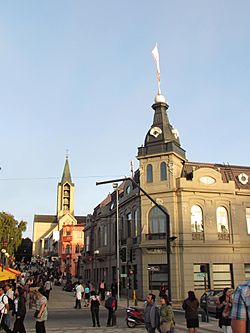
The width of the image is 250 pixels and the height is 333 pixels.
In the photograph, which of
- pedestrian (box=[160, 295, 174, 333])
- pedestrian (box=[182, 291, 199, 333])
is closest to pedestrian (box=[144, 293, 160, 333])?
pedestrian (box=[160, 295, 174, 333])

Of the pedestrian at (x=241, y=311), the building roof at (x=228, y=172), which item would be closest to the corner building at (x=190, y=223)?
the building roof at (x=228, y=172)

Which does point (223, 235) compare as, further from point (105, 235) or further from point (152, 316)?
point (152, 316)

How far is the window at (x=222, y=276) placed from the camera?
107 ft

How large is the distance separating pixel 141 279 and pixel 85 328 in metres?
17.2

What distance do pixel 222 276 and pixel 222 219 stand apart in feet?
15.4

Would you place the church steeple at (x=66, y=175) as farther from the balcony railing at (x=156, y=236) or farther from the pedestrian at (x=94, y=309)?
the pedestrian at (x=94, y=309)

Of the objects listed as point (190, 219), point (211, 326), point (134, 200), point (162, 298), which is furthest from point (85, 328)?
point (134, 200)

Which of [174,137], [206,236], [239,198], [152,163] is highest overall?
[174,137]

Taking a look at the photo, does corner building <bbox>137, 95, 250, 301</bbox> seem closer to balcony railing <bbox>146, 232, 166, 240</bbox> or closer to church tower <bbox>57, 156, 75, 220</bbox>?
balcony railing <bbox>146, 232, 166, 240</bbox>

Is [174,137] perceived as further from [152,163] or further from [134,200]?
[134,200]

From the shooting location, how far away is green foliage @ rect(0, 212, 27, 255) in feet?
166

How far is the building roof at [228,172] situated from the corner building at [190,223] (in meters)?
0.36

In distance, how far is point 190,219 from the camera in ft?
109

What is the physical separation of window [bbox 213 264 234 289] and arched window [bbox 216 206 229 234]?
114 inches
